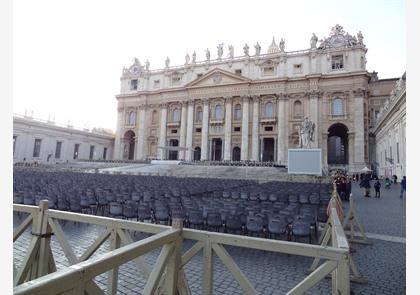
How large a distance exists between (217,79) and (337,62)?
19.9 metres

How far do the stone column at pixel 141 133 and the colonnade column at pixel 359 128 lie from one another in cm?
3686

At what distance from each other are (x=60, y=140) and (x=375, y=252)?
52834 mm

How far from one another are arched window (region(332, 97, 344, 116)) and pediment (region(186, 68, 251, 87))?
46.7ft

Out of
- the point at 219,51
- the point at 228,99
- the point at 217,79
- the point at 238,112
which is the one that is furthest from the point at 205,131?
the point at 219,51

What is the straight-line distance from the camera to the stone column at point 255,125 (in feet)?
150

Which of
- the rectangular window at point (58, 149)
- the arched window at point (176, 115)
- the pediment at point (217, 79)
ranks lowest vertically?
the rectangular window at point (58, 149)

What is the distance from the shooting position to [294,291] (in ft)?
7.10

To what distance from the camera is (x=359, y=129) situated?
40.4 metres

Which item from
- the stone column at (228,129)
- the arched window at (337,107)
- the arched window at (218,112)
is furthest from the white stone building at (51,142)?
the arched window at (337,107)

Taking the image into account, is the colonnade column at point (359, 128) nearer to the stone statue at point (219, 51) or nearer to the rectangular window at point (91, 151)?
the stone statue at point (219, 51)

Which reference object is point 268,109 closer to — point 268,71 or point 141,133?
point 268,71

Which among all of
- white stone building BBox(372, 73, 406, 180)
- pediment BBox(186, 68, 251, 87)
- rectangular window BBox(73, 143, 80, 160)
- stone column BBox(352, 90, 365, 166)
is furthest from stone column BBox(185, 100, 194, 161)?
white stone building BBox(372, 73, 406, 180)

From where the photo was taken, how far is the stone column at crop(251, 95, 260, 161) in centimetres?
4562
